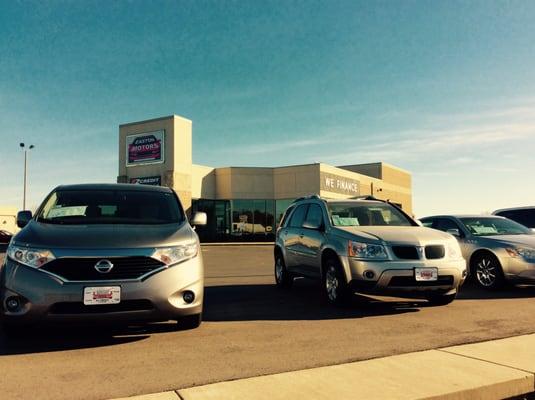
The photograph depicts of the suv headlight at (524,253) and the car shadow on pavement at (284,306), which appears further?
the suv headlight at (524,253)

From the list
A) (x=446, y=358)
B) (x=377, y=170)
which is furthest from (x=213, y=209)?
(x=446, y=358)

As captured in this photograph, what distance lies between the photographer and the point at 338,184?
4262 cm

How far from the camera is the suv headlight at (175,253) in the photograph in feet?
17.3

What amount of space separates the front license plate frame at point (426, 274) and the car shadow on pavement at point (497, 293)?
2030mm

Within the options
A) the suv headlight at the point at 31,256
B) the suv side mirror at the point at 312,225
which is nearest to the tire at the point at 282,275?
the suv side mirror at the point at 312,225

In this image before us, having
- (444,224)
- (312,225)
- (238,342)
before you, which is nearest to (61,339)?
(238,342)

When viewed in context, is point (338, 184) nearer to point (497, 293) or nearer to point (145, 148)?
point (145, 148)

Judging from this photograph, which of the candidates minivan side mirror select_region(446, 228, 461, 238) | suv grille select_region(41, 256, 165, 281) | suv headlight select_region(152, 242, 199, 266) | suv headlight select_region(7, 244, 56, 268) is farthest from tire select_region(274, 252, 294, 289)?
suv headlight select_region(7, 244, 56, 268)

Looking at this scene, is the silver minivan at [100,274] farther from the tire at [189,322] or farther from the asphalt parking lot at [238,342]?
the asphalt parking lot at [238,342]

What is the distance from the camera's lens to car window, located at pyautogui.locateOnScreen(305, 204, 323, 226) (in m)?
8.80

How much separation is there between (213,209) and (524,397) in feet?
116

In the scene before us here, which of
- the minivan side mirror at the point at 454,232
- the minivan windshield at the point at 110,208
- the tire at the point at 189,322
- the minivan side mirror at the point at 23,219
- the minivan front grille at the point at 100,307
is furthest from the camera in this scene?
the minivan side mirror at the point at 454,232

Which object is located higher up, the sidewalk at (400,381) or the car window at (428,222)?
the car window at (428,222)

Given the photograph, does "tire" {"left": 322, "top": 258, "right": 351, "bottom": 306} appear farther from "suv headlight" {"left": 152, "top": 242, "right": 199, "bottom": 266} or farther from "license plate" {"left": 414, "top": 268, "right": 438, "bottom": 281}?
"suv headlight" {"left": 152, "top": 242, "right": 199, "bottom": 266}
